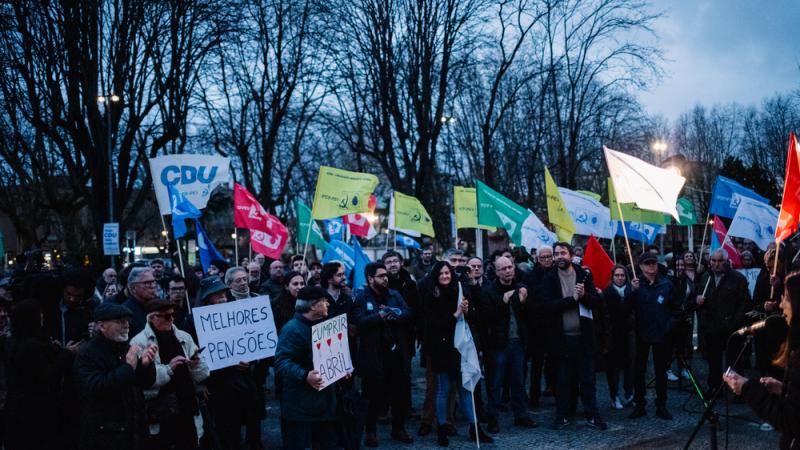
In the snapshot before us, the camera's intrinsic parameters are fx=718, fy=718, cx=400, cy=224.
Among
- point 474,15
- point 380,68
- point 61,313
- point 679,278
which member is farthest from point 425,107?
point 61,313

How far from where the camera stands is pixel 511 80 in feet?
105

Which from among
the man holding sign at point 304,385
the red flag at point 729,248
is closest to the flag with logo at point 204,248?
the man holding sign at point 304,385

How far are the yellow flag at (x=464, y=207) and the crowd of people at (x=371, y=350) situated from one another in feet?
9.58

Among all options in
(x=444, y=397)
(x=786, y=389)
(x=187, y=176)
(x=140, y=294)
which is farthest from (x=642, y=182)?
(x=140, y=294)

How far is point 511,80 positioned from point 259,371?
26.0 meters

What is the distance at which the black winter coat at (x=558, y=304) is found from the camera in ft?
26.9

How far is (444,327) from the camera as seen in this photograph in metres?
7.76

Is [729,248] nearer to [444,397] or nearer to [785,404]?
[444,397]

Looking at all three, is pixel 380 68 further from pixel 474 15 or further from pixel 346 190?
pixel 346 190

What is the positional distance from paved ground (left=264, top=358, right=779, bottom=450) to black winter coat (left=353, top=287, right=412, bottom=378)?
869 millimetres

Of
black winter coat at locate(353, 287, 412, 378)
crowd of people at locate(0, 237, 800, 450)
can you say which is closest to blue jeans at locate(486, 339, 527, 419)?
crowd of people at locate(0, 237, 800, 450)

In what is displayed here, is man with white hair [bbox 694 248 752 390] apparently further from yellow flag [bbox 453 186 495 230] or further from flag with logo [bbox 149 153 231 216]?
flag with logo [bbox 149 153 231 216]

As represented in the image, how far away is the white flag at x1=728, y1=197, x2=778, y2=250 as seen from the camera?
1066cm

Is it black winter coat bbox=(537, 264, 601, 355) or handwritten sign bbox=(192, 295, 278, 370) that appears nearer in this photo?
handwritten sign bbox=(192, 295, 278, 370)
